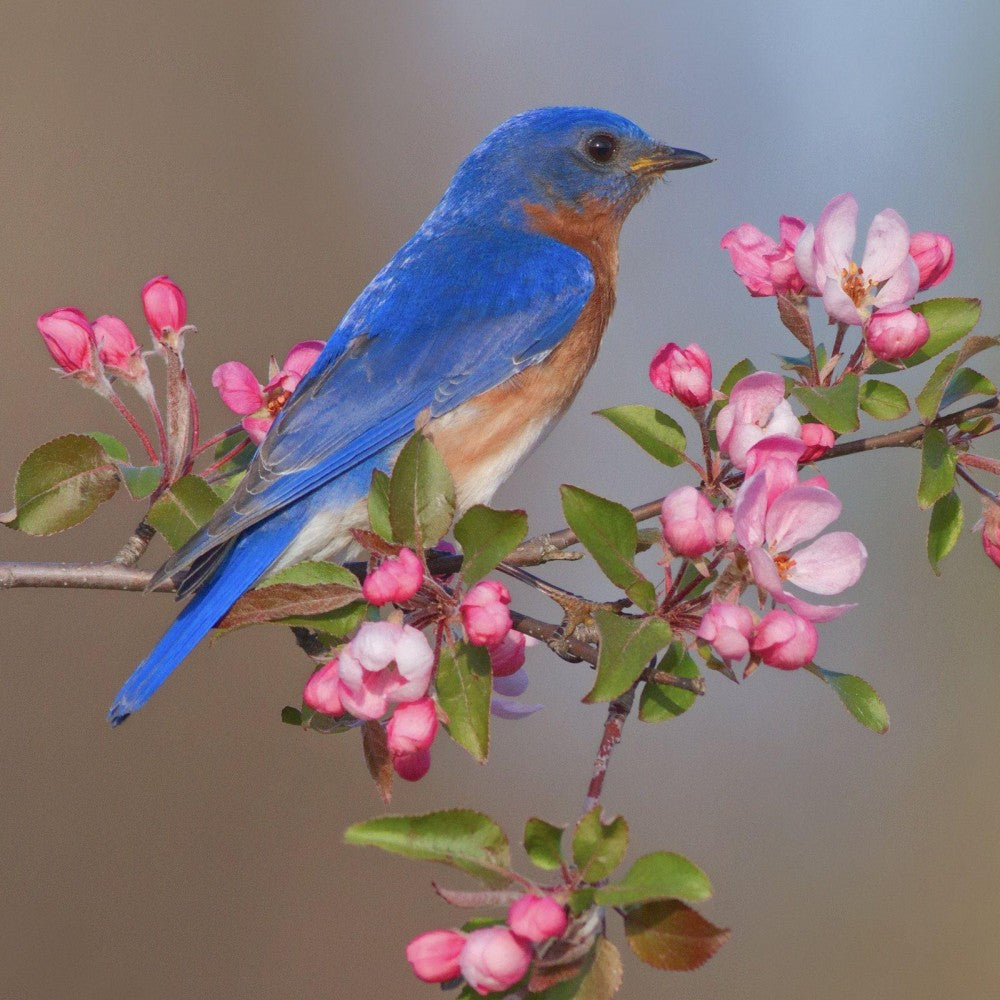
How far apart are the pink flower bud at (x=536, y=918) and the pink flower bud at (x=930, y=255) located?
1255 mm

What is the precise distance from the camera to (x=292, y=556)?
9.05 ft

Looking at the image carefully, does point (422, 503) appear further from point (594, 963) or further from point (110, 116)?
point (110, 116)

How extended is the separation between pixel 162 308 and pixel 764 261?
1.16 metres

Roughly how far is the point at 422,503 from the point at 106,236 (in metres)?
4.55

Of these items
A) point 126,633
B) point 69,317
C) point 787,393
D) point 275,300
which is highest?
point 69,317

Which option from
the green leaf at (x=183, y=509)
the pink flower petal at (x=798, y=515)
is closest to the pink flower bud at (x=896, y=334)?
the pink flower petal at (x=798, y=515)

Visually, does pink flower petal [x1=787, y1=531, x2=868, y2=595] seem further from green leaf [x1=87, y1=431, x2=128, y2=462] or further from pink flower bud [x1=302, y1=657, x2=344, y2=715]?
green leaf [x1=87, y1=431, x2=128, y2=462]

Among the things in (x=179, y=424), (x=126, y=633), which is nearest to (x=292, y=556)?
(x=179, y=424)

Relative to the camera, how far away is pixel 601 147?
146 inches

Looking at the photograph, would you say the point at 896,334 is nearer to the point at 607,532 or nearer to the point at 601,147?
the point at 607,532

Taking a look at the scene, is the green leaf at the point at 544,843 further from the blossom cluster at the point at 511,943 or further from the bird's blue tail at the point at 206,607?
the bird's blue tail at the point at 206,607

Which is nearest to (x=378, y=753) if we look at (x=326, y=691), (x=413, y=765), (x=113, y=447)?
(x=413, y=765)

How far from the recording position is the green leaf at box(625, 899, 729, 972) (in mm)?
1564

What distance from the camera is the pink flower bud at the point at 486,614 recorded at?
1753 mm
